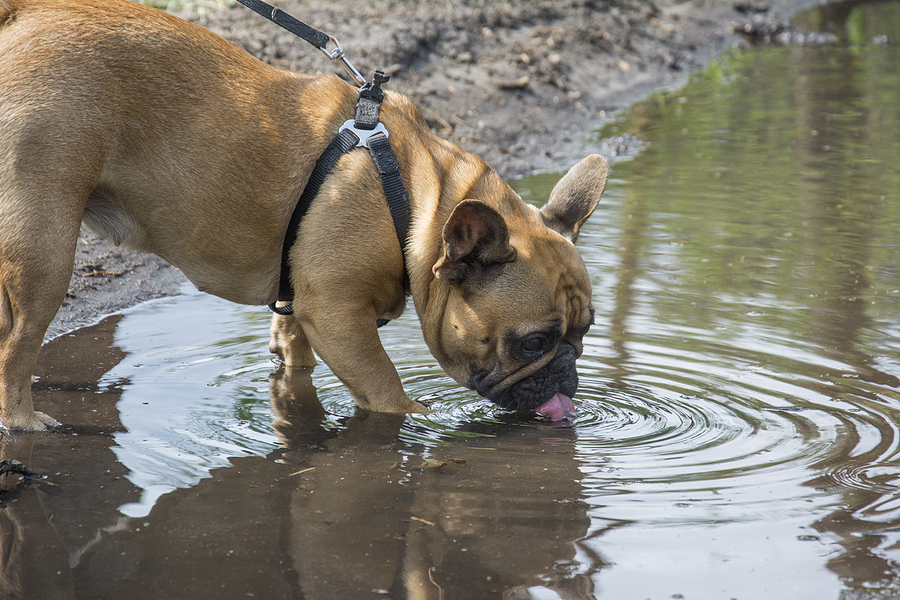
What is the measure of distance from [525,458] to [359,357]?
0.97 metres

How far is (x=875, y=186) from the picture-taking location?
9430 millimetres

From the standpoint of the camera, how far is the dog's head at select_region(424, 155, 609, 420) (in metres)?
4.22

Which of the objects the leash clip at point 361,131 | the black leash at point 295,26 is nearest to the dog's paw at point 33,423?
the leash clip at point 361,131

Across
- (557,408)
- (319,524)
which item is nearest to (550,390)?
(557,408)

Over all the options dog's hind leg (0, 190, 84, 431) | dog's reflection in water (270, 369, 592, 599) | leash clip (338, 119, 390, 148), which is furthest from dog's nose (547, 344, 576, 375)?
dog's hind leg (0, 190, 84, 431)

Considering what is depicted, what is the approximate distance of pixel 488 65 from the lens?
12211mm

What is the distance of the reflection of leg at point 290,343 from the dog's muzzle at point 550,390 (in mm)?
1373

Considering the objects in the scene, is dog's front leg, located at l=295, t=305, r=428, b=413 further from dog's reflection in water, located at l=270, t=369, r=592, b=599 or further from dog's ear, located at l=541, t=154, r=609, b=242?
dog's ear, located at l=541, t=154, r=609, b=242

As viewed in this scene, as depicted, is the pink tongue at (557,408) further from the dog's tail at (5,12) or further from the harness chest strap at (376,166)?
the dog's tail at (5,12)

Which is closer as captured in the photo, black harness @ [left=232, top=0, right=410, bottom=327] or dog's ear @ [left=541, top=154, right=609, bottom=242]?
black harness @ [left=232, top=0, right=410, bottom=327]

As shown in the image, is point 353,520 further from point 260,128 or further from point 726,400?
point 726,400

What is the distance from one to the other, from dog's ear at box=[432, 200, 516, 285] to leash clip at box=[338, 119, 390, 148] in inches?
28.5

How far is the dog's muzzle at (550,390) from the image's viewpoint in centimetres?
452

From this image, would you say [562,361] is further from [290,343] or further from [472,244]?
[290,343]
